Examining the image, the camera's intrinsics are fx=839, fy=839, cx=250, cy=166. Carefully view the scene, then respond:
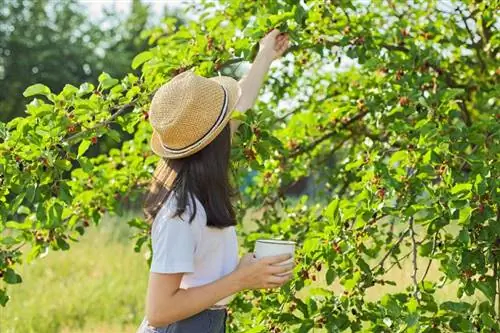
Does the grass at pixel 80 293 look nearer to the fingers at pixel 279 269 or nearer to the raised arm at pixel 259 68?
the raised arm at pixel 259 68

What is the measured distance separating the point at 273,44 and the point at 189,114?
80cm

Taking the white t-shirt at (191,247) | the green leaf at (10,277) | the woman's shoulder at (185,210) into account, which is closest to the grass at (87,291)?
the green leaf at (10,277)

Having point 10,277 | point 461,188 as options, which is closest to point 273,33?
point 461,188

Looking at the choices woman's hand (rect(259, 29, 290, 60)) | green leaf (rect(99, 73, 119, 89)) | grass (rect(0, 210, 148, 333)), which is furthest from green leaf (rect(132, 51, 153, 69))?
grass (rect(0, 210, 148, 333))

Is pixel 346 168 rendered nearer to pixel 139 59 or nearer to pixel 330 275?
pixel 330 275

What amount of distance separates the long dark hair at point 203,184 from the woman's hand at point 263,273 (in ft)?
0.41

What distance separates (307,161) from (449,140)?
1607 millimetres

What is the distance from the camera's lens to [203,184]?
78.3 inches

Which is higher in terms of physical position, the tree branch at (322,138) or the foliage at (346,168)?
the foliage at (346,168)

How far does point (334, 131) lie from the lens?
3.95 meters

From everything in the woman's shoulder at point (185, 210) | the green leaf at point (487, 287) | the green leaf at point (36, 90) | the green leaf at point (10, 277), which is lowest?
the green leaf at point (10, 277)

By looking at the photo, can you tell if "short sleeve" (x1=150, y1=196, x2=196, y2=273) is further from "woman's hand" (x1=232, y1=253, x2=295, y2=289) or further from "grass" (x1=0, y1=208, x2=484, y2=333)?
"grass" (x1=0, y1=208, x2=484, y2=333)

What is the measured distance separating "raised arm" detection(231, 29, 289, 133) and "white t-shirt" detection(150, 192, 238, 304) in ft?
2.01

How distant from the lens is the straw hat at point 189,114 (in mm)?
2004
